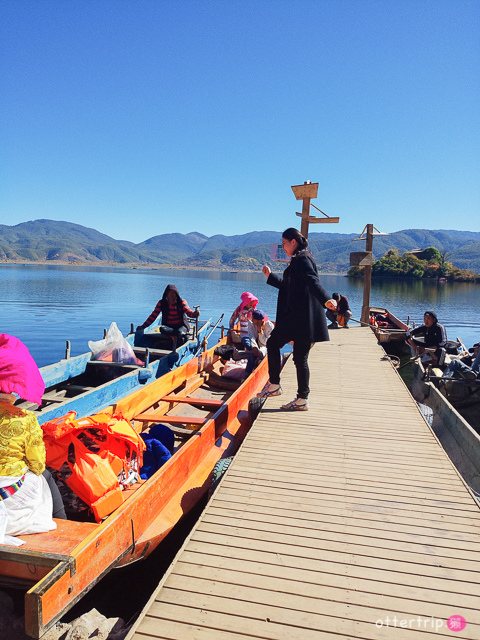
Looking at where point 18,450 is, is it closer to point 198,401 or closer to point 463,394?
point 198,401

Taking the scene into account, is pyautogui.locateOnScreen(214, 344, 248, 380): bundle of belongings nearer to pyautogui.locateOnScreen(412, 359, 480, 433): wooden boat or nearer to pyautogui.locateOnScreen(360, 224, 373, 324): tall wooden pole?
pyautogui.locateOnScreen(412, 359, 480, 433): wooden boat

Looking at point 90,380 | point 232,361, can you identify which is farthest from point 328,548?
point 232,361

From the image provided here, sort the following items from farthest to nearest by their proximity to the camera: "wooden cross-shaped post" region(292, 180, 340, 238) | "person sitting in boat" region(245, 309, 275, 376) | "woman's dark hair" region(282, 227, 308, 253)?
1. "wooden cross-shaped post" region(292, 180, 340, 238)
2. "person sitting in boat" region(245, 309, 275, 376)
3. "woman's dark hair" region(282, 227, 308, 253)

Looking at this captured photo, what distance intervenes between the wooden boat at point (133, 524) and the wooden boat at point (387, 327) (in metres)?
8.56

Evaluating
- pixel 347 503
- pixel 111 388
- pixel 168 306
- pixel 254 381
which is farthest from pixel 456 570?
pixel 168 306

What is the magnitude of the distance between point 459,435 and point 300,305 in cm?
272

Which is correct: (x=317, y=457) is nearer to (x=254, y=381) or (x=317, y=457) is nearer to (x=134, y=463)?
(x=134, y=463)

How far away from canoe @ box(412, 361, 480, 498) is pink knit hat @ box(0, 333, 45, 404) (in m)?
3.58

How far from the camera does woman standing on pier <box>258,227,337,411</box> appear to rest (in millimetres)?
4660

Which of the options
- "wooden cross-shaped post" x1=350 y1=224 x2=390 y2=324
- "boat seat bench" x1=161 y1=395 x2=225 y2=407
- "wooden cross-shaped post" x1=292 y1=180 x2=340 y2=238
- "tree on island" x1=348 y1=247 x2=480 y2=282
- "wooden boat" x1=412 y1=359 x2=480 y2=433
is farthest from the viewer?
"tree on island" x1=348 y1=247 x2=480 y2=282

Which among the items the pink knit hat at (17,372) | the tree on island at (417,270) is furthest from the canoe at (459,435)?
the tree on island at (417,270)

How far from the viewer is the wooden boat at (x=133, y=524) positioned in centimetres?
220

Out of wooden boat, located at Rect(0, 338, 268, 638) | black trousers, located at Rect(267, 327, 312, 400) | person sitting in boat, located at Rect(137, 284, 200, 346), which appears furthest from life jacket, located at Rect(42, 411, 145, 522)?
person sitting in boat, located at Rect(137, 284, 200, 346)

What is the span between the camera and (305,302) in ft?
15.5
